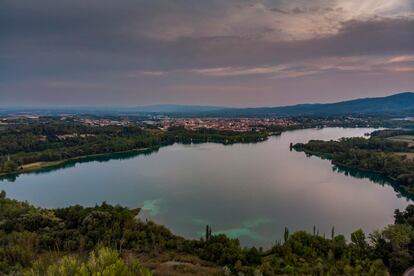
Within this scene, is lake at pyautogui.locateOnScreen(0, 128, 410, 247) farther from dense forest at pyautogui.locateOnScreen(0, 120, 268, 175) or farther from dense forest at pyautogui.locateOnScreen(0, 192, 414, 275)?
dense forest at pyautogui.locateOnScreen(0, 192, 414, 275)

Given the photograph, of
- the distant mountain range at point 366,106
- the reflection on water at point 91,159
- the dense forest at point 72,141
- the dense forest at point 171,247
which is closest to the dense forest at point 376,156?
the dense forest at point 171,247

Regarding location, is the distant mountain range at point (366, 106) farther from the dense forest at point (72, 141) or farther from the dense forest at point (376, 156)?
the dense forest at point (376, 156)

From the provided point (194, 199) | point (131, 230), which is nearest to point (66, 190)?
point (194, 199)

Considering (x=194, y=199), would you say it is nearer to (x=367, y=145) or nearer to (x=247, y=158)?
(x=247, y=158)

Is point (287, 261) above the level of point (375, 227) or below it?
above

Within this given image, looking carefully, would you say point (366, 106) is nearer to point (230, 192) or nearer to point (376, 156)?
point (376, 156)

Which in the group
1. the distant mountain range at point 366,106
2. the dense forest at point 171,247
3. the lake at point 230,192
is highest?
the distant mountain range at point 366,106

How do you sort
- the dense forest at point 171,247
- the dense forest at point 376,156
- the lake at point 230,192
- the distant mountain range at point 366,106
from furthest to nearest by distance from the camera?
the distant mountain range at point 366,106, the dense forest at point 376,156, the lake at point 230,192, the dense forest at point 171,247
